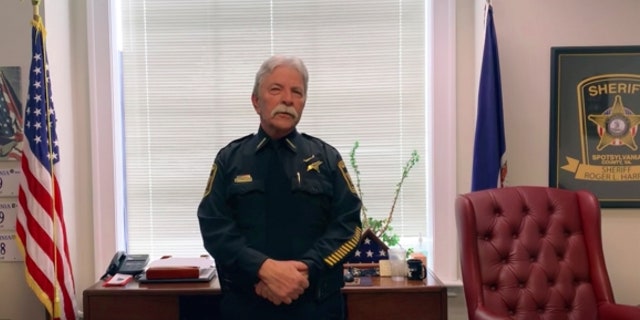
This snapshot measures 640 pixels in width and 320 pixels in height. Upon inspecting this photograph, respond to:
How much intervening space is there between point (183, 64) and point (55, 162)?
0.88 m

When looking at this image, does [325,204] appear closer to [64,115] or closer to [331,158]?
[331,158]

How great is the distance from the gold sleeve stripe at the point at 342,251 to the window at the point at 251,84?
3.64 ft

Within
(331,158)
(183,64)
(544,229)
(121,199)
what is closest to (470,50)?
(544,229)

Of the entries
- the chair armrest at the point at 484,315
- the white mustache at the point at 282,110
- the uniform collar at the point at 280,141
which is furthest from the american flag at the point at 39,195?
the chair armrest at the point at 484,315

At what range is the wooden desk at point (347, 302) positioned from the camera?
193 cm

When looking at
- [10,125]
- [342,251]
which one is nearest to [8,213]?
[10,125]

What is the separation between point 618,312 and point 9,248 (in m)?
2.87

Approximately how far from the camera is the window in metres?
2.49

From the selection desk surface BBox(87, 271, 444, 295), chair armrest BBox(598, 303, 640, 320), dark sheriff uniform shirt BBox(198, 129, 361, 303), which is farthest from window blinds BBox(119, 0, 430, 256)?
dark sheriff uniform shirt BBox(198, 129, 361, 303)

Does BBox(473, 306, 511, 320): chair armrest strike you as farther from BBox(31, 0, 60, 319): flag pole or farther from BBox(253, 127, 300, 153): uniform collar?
BBox(31, 0, 60, 319): flag pole

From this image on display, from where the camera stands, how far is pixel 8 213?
2.17m

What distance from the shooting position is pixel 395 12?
249 cm

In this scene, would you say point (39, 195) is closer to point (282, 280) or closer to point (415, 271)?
point (282, 280)

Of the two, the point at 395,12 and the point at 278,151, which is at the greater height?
the point at 395,12
